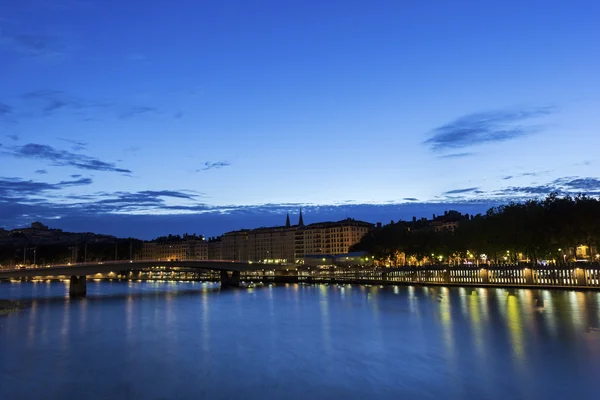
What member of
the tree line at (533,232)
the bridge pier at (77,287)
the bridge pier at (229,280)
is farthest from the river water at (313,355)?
the bridge pier at (229,280)

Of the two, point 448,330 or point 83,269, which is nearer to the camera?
point 448,330

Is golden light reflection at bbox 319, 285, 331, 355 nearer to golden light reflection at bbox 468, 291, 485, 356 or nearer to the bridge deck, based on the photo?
golden light reflection at bbox 468, 291, 485, 356

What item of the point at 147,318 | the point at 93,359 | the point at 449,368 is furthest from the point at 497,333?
the point at 147,318

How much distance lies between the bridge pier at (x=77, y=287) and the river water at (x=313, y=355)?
115 ft

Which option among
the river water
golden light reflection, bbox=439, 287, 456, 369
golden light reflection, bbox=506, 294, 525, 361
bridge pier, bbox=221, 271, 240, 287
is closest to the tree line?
golden light reflection, bbox=506, 294, 525, 361

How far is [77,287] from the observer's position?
280ft

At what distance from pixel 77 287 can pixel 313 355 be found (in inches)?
2689

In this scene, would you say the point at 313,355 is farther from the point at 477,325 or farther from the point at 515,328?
the point at 515,328

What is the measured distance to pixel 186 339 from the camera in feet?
117

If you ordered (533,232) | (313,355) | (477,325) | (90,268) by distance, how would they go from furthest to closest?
(90,268) < (533,232) < (477,325) < (313,355)

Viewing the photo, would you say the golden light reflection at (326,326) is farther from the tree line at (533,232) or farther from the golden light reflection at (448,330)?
the tree line at (533,232)

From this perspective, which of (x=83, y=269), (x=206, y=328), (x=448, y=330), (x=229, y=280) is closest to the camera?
(x=448, y=330)

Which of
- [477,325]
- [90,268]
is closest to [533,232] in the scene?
[477,325]

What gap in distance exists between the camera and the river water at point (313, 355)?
822 inches
